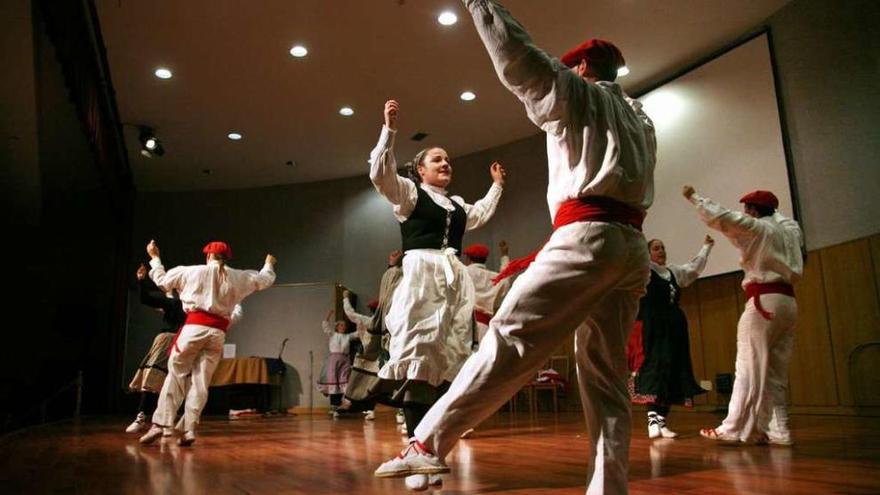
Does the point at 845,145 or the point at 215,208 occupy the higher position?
the point at 215,208

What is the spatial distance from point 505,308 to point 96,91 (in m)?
7.32

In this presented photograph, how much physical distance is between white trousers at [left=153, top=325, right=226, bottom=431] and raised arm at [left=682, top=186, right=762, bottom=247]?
3228 millimetres

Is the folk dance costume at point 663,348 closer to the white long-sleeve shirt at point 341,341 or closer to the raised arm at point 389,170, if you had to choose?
the raised arm at point 389,170

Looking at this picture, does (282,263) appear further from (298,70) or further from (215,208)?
(298,70)

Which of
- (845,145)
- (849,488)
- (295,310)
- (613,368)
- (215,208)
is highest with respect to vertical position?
(215,208)

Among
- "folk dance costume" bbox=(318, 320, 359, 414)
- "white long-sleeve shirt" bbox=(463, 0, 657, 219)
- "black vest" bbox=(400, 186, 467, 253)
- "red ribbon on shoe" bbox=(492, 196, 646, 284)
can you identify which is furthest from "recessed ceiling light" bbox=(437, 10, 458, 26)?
"red ribbon on shoe" bbox=(492, 196, 646, 284)

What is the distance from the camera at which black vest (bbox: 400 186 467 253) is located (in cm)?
303

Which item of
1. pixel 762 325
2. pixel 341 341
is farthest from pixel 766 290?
pixel 341 341

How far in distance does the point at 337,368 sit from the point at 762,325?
7025 millimetres

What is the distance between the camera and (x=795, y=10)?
21.2 ft

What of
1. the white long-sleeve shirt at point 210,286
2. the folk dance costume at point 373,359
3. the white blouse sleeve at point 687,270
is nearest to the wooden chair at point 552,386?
the white blouse sleeve at point 687,270

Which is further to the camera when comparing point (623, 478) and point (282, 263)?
point (282, 263)

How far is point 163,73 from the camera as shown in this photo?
7797 millimetres

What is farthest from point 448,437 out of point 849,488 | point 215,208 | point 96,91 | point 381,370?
point 215,208
